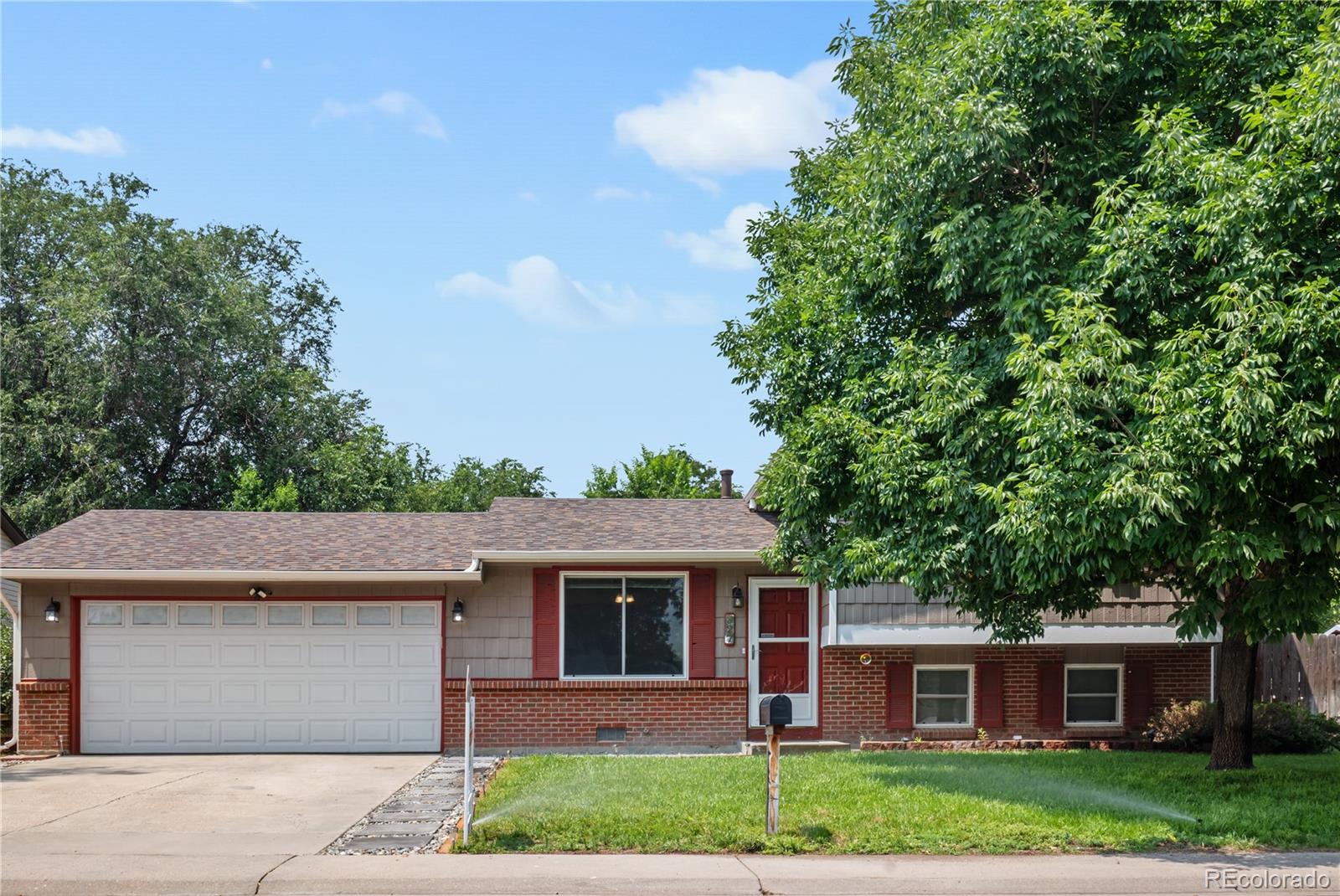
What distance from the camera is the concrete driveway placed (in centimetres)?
937

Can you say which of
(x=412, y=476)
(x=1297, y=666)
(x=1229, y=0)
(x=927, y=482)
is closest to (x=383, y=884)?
(x=927, y=482)

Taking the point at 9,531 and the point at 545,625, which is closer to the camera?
the point at 545,625

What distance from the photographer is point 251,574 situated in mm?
16234

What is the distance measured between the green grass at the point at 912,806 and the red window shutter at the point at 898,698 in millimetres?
2105

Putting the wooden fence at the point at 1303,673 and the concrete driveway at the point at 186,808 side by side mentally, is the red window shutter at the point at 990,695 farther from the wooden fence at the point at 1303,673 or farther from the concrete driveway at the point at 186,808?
the concrete driveway at the point at 186,808

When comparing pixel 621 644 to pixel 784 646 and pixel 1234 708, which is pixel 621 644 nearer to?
pixel 784 646

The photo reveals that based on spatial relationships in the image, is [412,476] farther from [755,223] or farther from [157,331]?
[755,223]

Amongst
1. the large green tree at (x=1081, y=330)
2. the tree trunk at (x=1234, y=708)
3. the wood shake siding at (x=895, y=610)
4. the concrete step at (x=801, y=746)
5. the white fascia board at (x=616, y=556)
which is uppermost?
the large green tree at (x=1081, y=330)

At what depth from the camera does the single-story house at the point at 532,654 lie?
1662 centimetres

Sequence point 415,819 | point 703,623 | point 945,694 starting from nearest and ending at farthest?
point 415,819
point 703,623
point 945,694

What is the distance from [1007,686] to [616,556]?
19.1 feet

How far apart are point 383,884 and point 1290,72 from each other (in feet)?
34.4

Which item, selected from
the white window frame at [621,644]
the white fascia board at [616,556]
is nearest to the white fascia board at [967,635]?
the white fascia board at [616,556]

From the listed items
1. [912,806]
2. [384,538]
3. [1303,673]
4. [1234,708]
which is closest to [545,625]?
[384,538]
